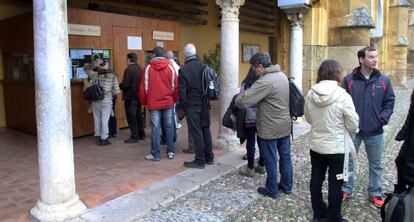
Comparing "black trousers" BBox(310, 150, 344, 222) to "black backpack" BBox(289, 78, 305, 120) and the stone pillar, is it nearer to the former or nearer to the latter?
"black backpack" BBox(289, 78, 305, 120)

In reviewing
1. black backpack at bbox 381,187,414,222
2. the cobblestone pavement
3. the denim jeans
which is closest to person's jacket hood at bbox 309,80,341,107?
black backpack at bbox 381,187,414,222

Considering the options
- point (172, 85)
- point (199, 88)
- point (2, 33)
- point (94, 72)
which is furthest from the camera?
point (2, 33)

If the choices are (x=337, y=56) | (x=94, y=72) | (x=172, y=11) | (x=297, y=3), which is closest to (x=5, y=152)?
(x=94, y=72)

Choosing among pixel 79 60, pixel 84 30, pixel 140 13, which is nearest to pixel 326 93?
pixel 84 30

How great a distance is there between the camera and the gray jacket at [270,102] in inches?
161

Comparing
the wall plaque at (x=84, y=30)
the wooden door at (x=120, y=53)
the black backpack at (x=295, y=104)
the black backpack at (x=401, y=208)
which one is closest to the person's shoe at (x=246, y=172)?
the black backpack at (x=295, y=104)

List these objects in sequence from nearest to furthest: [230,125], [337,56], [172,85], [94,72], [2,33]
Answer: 1. [230,125]
2. [172,85]
3. [94,72]
4. [2,33]
5. [337,56]

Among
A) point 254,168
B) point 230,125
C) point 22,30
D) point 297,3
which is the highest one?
point 297,3

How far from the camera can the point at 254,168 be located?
532 cm

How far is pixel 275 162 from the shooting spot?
14.2 ft

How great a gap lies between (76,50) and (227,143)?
3194 mm

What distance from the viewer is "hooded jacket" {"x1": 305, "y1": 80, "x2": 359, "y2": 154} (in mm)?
3391

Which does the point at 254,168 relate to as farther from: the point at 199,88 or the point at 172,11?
the point at 172,11

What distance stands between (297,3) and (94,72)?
5.07m
